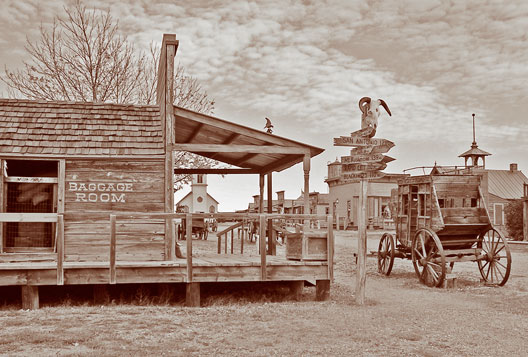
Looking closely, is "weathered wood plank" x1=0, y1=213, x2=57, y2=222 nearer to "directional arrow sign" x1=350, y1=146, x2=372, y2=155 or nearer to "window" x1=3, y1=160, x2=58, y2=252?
"window" x1=3, y1=160, x2=58, y2=252

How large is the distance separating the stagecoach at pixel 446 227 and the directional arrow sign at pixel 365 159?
12.9 ft

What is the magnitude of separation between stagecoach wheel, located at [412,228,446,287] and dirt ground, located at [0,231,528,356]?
1.11 meters

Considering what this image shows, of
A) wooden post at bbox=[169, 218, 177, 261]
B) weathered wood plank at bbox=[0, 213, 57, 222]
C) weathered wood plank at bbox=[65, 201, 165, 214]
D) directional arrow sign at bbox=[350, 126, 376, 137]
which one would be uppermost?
directional arrow sign at bbox=[350, 126, 376, 137]

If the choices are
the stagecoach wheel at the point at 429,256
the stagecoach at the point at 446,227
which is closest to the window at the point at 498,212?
the stagecoach at the point at 446,227

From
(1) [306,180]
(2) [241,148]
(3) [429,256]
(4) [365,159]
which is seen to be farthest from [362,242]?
(3) [429,256]

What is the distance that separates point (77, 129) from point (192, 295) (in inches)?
179

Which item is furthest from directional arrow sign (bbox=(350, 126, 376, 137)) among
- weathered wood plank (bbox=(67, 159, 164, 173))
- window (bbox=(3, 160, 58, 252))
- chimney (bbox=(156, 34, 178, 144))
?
window (bbox=(3, 160, 58, 252))

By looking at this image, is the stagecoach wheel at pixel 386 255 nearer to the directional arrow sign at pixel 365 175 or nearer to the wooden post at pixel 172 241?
the directional arrow sign at pixel 365 175

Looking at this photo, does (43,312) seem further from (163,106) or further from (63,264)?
(163,106)

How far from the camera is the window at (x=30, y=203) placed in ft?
40.3

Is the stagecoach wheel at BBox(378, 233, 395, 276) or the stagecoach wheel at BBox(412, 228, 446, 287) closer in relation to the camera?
the stagecoach wheel at BBox(412, 228, 446, 287)

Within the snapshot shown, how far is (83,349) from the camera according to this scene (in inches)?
274

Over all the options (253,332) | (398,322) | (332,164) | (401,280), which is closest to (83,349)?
(253,332)

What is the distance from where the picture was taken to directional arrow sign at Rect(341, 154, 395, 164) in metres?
10.4
